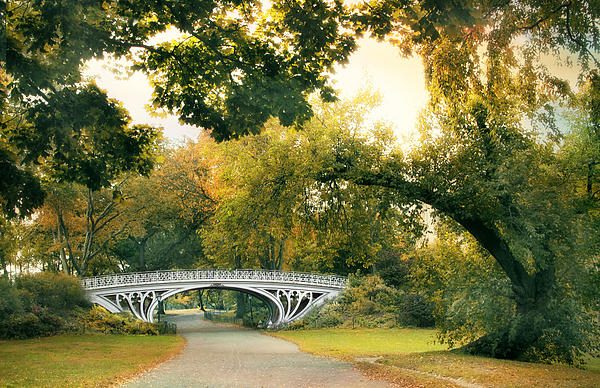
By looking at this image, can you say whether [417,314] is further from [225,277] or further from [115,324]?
[115,324]

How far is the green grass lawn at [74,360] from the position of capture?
10982 mm

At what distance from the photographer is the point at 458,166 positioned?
13.7 m

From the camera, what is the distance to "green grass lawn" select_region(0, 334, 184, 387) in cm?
1098

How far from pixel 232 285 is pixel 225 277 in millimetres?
852

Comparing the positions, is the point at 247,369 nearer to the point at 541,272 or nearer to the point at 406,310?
the point at 541,272

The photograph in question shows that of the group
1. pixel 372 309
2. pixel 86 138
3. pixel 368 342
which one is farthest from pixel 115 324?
pixel 86 138

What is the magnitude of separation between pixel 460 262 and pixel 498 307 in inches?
94.8

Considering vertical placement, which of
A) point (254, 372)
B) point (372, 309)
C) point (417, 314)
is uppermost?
point (254, 372)

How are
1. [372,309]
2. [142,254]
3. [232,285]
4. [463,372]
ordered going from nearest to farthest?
1. [463,372]
2. [372,309]
3. [232,285]
4. [142,254]

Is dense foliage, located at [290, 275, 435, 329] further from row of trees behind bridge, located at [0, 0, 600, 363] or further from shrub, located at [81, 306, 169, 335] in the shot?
row of trees behind bridge, located at [0, 0, 600, 363]

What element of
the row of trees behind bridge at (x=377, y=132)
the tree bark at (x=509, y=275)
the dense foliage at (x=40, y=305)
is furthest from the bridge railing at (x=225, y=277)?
the tree bark at (x=509, y=275)

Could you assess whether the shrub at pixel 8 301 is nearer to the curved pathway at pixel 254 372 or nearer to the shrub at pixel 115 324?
the shrub at pixel 115 324

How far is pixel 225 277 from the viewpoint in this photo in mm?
35031

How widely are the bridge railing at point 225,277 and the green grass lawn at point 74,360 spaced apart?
10.8 metres
